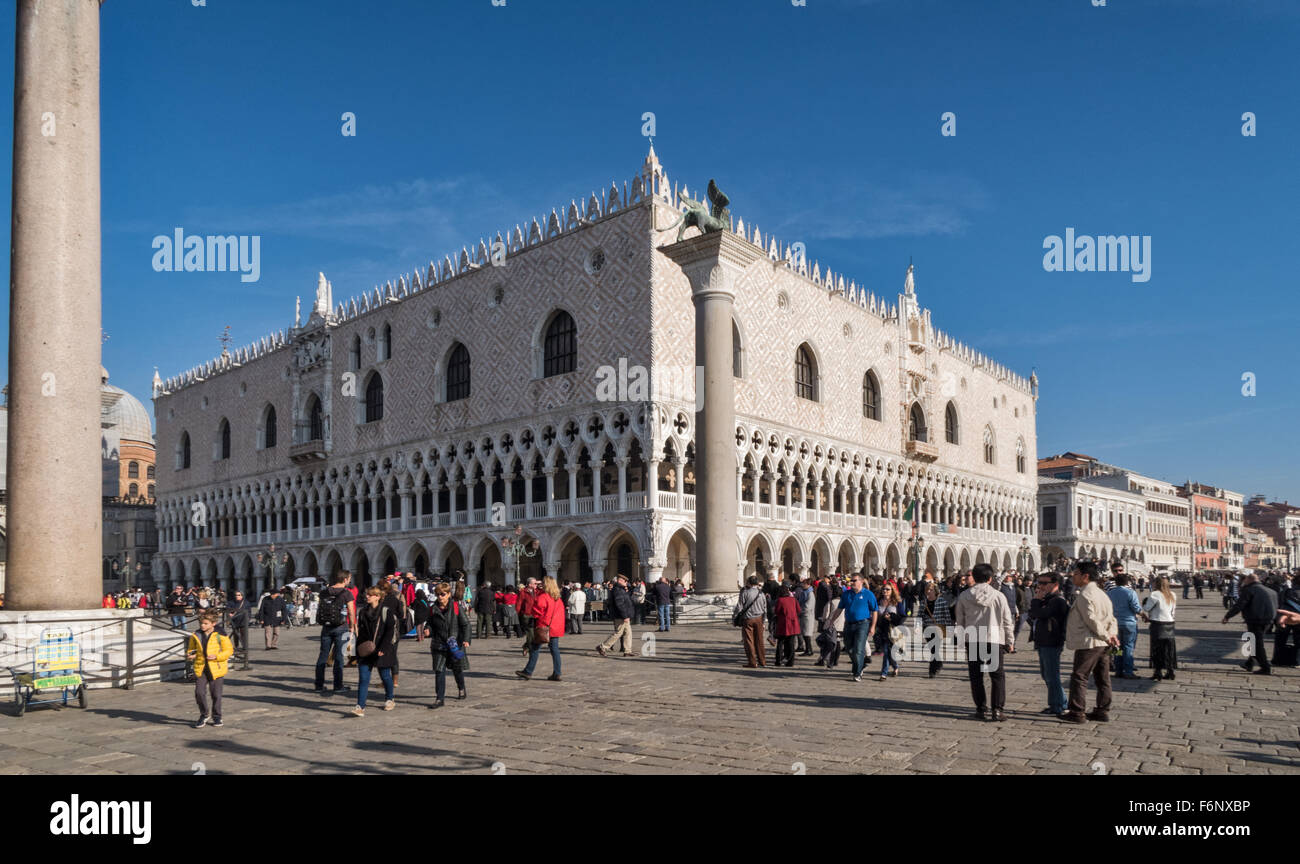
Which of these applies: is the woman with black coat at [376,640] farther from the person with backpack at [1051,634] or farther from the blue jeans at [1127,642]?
the blue jeans at [1127,642]

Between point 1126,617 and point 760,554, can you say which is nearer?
point 1126,617

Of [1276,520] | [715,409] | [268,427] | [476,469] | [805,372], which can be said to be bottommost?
[1276,520]

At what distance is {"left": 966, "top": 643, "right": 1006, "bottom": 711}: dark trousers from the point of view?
7895 millimetres

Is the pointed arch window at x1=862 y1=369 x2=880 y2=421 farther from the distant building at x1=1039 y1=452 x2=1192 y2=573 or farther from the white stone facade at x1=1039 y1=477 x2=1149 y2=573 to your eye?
the distant building at x1=1039 y1=452 x2=1192 y2=573

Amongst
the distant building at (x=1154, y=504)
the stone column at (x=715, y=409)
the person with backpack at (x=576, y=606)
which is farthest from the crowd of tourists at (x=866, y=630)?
the distant building at (x=1154, y=504)

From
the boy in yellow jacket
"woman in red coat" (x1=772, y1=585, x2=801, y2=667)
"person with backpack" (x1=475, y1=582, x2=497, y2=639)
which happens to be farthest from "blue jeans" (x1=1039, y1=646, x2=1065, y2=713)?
"person with backpack" (x1=475, y1=582, x2=497, y2=639)

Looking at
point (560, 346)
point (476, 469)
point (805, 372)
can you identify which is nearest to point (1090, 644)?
point (560, 346)

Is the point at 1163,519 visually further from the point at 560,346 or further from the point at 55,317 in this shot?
the point at 55,317

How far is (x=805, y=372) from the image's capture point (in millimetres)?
37094

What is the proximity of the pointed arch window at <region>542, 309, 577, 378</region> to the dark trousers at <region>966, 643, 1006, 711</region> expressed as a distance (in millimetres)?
24033

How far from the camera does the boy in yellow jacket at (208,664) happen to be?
809 cm

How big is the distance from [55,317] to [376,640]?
206 inches

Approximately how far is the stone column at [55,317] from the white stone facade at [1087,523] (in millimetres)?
63650
